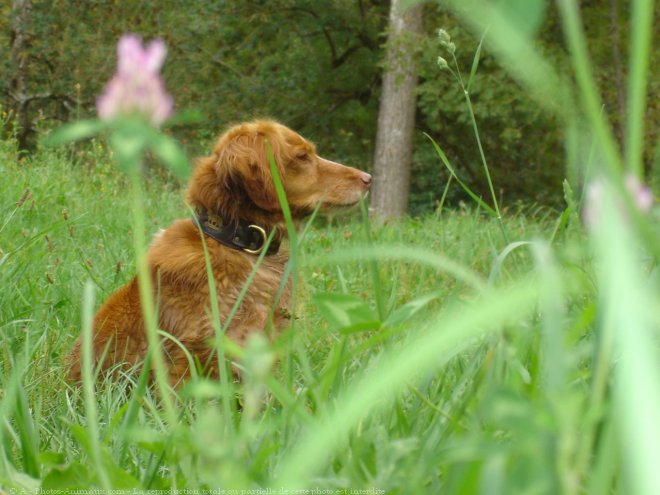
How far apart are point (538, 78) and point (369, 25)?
1720 centimetres

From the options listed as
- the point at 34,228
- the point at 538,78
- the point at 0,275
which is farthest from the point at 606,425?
the point at 34,228

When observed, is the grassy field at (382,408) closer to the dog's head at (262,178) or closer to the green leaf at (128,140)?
the green leaf at (128,140)

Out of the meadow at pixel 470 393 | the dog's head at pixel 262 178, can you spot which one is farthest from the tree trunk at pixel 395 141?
the meadow at pixel 470 393

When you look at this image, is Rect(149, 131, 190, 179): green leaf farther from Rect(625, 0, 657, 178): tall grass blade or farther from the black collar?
the black collar

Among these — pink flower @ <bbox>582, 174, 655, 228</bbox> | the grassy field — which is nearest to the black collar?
the grassy field

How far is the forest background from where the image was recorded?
16.5 m

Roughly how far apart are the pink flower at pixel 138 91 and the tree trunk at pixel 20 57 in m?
16.7

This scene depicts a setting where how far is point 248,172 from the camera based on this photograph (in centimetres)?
345

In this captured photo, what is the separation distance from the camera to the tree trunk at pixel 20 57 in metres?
16.5

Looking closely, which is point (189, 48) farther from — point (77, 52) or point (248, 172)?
point (248, 172)

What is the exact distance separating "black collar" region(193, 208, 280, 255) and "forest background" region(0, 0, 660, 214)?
1249cm

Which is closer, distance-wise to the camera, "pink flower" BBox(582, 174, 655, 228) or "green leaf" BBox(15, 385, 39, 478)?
"pink flower" BBox(582, 174, 655, 228)

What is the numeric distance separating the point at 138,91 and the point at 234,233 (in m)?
2.80

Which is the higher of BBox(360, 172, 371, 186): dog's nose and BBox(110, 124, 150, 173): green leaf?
BBox(110, 124, 150, 173): green leaf
